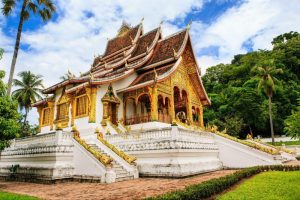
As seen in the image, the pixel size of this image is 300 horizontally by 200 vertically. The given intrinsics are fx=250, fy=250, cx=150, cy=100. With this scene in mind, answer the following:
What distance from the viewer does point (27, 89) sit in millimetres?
39625

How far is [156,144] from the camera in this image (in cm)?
1205

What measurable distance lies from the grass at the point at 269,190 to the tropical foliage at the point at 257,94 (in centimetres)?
2549

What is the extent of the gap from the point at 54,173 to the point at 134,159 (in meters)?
3.80

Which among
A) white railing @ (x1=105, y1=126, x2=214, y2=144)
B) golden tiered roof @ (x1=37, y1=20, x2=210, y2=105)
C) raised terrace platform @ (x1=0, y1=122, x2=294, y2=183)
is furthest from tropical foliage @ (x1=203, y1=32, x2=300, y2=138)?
white railing @ (x1=105, y1=126, x2=214, y2=144)

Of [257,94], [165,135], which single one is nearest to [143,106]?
[165,135]

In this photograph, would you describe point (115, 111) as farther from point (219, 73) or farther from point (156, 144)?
point (219, 73)

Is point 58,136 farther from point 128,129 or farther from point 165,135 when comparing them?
point 165,135

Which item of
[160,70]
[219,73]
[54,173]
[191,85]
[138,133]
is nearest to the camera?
[54,173]

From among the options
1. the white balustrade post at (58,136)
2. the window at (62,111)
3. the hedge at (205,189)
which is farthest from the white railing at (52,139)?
the hedge at (205,189)

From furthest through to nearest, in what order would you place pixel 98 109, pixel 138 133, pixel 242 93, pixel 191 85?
pixel 242 93 → pixel 191 85 → pixel 98 109 → pixel 138 133

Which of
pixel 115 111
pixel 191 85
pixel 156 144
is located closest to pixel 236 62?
pixel 191 85

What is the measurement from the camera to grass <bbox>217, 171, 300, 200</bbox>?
6.63 metres

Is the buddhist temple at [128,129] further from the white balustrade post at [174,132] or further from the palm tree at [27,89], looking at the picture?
the palm tree at [27,89]

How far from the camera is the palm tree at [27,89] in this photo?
Result: 39062 millimetres
